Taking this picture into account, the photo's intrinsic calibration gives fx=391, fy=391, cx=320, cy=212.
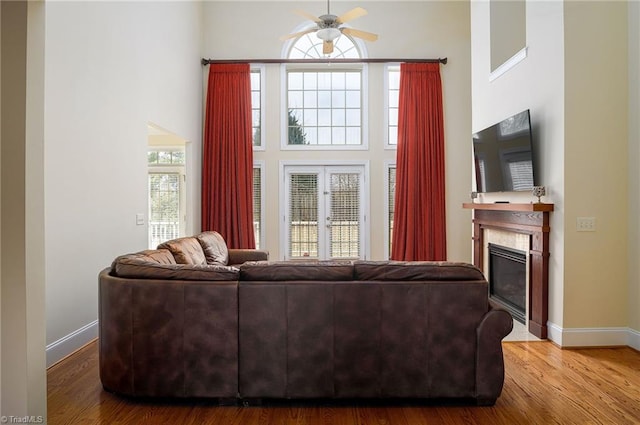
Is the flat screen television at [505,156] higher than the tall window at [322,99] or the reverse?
the reverse

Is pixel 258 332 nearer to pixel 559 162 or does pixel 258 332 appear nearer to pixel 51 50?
pixel 51 50

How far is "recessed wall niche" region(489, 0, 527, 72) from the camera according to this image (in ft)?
15.4

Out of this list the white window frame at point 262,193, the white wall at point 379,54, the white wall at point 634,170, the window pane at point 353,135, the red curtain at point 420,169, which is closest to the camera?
the white wall at point 634,170

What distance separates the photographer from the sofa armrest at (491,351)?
2307 millimetres

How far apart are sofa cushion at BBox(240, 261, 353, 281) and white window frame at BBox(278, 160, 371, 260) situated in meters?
4.42

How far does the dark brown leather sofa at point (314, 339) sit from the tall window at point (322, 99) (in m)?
4.88

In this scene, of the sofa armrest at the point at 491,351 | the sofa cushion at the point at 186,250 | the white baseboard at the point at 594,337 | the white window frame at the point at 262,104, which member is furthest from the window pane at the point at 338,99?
the sofa armrest at the point at 491,351

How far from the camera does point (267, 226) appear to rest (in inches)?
269

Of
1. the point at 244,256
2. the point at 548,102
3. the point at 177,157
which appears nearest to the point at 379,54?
the point at 548,102

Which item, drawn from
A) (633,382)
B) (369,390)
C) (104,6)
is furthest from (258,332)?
(104,6)

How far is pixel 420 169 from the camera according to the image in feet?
21.7

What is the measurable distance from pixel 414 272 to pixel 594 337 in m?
2.24

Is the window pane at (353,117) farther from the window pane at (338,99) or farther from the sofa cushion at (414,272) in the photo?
the sofa cushion at (414,272)

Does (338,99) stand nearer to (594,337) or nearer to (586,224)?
(586,224)
